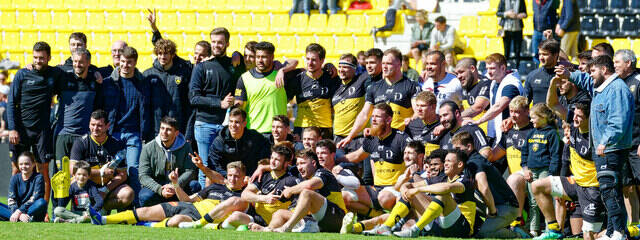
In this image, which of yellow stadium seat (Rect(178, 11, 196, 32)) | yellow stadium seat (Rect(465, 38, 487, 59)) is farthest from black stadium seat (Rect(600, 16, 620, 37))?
A: yellow stadium seat (Rect(178, 11, 196, 32))

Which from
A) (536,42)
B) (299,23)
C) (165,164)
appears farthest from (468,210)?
(299,23)

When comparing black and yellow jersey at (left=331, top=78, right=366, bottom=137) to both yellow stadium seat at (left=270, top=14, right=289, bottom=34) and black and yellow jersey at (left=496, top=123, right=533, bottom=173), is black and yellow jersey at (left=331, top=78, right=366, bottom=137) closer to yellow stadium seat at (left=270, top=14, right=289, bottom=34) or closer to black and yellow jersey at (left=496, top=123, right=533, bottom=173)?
black and yellow jersey at (left=496, top=123, right=533, bottom=173)

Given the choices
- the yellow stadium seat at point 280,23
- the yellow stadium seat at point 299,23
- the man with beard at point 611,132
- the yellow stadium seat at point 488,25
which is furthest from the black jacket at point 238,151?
the yellow stadium seat at point 280,23

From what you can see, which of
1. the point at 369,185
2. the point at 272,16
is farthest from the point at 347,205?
the point at 272,16

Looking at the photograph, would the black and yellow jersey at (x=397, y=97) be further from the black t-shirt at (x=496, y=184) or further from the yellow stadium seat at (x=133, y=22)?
the yellow stadium seat at (x=133, y=22)

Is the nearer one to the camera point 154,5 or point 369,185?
point 369,185

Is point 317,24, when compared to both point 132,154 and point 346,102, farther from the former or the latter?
point 132,154

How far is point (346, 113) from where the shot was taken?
1064 centimetres

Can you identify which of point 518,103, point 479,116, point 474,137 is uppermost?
point 518,103

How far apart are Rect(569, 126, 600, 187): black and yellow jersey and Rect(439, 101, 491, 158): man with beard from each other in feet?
3.36

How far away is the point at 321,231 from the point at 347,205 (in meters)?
0.73

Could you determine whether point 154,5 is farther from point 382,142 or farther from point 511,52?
point 382,142

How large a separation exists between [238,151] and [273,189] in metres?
0.90

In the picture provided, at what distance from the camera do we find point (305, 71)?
1091 cm
